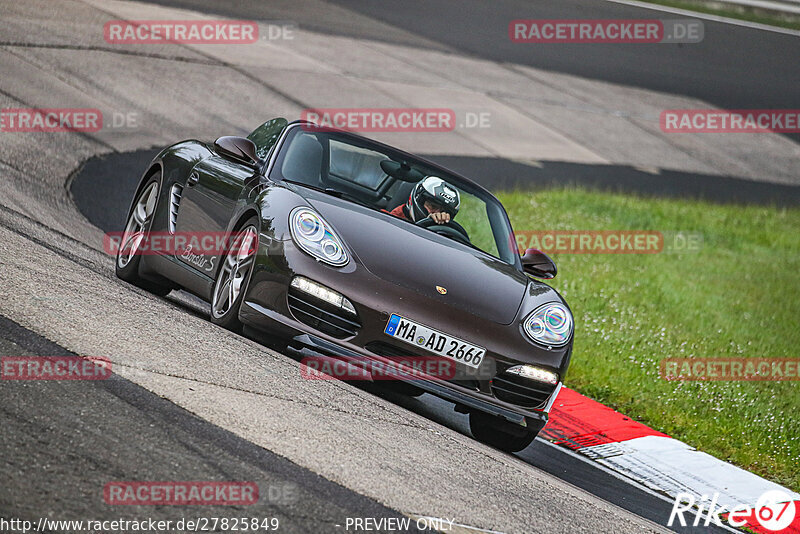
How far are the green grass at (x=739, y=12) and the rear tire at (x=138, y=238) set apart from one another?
23109 millimetres

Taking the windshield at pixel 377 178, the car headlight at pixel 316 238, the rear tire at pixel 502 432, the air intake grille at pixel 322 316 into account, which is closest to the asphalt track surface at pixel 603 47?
the windshield at pixel 377 178

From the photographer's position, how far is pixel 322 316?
5926 mm

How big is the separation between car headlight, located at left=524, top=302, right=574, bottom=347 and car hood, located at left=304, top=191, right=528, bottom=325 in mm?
120

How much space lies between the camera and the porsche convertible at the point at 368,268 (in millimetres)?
5914

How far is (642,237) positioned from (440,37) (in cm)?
1059

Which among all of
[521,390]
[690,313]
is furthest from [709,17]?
[521,390]

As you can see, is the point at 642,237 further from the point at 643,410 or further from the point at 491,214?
the point at 491,214

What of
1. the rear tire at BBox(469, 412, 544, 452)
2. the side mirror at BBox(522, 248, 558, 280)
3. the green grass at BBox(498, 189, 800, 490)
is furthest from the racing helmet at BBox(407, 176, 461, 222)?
the green grass at BBox(498, 189, 800, 490)

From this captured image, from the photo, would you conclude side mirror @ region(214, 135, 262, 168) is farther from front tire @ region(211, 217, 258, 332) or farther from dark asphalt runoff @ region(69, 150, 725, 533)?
dark asphalt runoff @ region(69, 150, 725, 533)

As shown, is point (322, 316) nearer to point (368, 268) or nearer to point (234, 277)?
point (368, 268)

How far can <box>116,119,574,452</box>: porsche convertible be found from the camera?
591 centimetres

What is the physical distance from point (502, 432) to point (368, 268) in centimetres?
134

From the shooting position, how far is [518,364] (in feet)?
20.0

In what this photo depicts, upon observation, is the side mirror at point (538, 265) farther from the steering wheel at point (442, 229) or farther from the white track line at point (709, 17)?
the white track line at point (709, 17)
